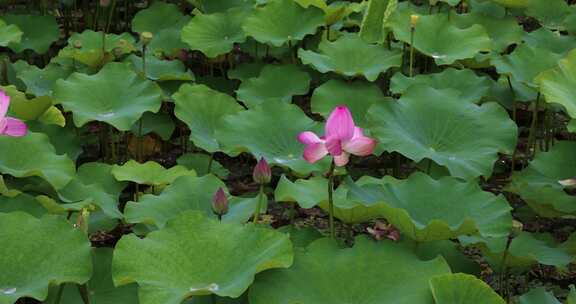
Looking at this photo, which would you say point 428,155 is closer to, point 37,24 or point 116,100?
point 116,100

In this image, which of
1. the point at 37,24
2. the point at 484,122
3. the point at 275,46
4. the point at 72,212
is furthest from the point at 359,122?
the point at 37,24

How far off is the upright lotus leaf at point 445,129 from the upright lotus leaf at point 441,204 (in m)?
0.22

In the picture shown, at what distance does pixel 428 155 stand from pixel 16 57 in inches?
69.9

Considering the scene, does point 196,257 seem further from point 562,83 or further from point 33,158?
point 562,83

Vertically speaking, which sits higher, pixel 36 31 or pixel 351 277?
pixel 351 277

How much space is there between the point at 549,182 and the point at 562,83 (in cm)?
24

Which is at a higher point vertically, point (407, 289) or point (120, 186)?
point (407, 289)

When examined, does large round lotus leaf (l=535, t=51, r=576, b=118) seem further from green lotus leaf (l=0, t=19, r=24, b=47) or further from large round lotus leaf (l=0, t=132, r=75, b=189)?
green lotus leaf (l=0, t=19, r=24, b=47)

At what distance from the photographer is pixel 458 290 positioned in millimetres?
1470

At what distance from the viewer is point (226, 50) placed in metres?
2.72

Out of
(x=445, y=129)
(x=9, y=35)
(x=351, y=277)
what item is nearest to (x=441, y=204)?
(x=351, y=277)

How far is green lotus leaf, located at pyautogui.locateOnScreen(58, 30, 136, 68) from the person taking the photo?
104 inches

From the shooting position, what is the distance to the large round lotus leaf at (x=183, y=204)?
5.83 feet

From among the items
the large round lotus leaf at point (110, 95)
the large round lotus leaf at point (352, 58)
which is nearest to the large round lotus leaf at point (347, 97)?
the large round lotus leaf at point (352, 58)
